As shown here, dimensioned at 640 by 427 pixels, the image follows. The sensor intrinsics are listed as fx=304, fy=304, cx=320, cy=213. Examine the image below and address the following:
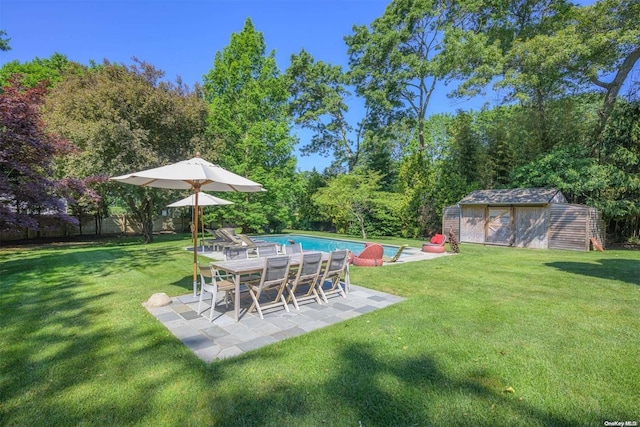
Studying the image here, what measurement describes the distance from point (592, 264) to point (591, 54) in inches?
418

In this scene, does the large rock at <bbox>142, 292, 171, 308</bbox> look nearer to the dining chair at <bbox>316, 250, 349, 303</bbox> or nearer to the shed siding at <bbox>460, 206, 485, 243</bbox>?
the dining chair at <bbox>316, 250, 349, 303</bbox>

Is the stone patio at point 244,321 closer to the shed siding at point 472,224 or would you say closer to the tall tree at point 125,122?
the tall tree at point 125,122

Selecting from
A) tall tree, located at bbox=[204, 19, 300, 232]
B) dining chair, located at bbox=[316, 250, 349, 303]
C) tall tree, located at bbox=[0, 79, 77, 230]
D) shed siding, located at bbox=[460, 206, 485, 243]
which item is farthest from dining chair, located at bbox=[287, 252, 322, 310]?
tall tree, located at bbox=[204, 19, 300, 232]

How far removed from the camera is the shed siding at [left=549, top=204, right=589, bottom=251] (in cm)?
1316

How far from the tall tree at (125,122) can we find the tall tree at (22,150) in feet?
16.6

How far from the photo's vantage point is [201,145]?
55.5 ft

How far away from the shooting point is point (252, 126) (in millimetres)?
19969

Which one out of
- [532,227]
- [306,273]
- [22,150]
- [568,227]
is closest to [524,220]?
[532,227]

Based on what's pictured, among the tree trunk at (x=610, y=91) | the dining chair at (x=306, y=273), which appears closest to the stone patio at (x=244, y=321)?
the dining chair at (x=306, y=273)

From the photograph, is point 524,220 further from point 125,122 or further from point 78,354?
point 125,122

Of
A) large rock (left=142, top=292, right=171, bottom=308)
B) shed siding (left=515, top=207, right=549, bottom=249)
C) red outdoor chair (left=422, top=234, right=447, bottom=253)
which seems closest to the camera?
large rock (left=142, top=292, right=171, bottom=308)

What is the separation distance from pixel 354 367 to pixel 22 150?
10.1m

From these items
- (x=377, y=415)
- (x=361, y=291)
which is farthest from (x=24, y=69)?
(x=377, y=415)

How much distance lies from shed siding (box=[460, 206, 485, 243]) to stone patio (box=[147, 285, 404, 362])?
1261cm
